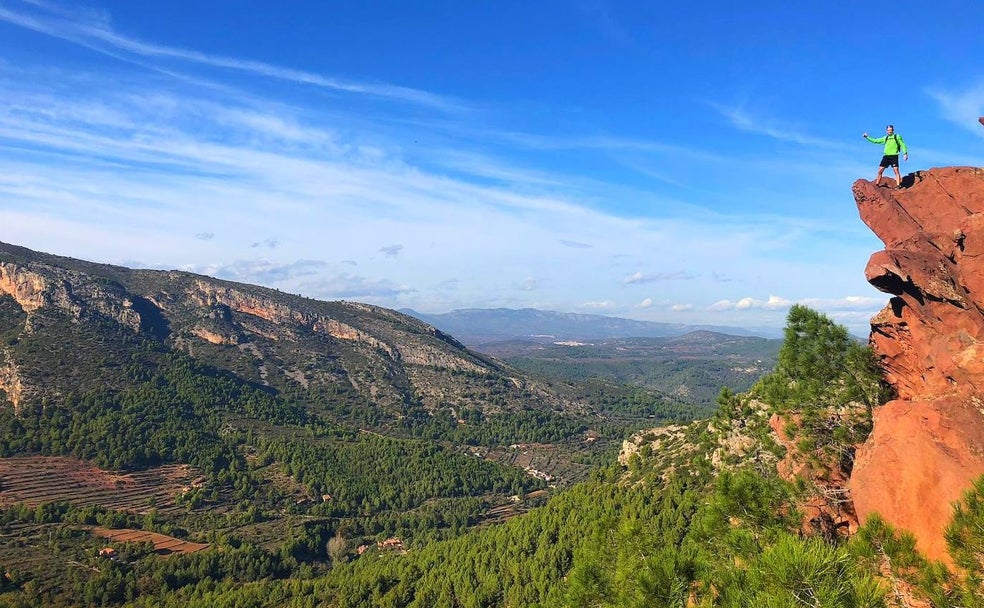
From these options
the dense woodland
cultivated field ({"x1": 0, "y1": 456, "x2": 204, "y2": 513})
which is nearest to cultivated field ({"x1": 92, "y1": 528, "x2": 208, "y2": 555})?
the dense woodland

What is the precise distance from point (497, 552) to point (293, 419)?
119397 mm

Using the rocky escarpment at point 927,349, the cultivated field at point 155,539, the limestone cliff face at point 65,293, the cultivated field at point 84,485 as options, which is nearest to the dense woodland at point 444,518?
the rocky escarpment at point 927,349

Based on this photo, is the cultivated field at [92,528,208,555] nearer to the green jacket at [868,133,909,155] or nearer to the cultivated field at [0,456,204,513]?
the cultivated field at [0,456,204,513]

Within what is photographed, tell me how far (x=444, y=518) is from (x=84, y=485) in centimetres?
7672

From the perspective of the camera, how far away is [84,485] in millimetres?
106562

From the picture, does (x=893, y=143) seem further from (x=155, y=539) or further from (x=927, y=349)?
(x=155, y=539)

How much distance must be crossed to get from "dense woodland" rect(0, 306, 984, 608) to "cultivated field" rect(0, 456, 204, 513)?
15.5 feet

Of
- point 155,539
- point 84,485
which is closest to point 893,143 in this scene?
point 155,539

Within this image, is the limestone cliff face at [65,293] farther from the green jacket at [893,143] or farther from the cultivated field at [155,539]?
the green jacket at [893,143]

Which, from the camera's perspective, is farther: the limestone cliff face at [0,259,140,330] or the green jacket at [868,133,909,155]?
the limestone cliff face at [0,259,140,330]

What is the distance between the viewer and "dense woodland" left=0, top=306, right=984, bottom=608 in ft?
46.1

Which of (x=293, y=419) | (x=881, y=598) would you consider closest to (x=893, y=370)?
(x=881, y=598)

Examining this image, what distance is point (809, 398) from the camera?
21969mm

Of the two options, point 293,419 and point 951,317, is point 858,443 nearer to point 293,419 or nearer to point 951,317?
point 951,317
